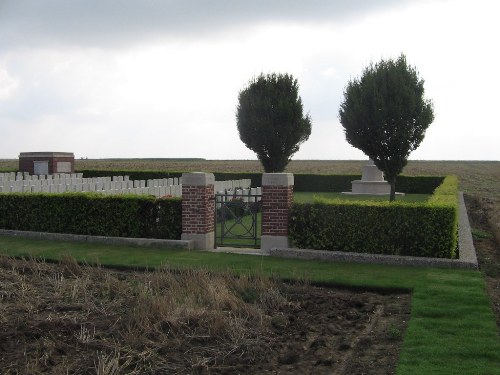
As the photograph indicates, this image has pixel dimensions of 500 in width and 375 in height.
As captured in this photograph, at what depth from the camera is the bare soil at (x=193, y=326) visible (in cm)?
539

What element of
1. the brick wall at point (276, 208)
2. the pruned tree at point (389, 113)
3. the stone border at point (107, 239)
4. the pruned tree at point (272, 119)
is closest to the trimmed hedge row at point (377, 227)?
the brick wall at point (276, 208)

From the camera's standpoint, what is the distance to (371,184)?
97.6 feet

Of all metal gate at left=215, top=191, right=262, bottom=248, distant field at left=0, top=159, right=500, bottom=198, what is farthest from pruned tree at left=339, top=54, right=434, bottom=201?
distant field at left=0, top=159, right=500, bottom=198

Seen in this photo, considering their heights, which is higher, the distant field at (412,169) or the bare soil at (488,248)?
the distant field at (412,169)

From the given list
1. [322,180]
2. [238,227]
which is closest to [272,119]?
[322,180]

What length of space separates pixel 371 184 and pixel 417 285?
2146 centimetres

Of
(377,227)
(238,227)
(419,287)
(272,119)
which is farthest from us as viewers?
(272,119)

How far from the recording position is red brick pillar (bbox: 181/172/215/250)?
11.9 metres

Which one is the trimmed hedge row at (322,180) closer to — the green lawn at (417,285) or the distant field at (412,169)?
the distant field at (412,169)

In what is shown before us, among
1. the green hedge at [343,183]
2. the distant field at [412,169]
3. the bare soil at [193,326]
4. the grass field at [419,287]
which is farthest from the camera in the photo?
the distant field at [412,169]

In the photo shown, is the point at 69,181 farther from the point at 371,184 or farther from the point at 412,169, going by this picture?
the point at 412,169

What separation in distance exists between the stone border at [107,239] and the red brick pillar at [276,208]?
5.68 feet

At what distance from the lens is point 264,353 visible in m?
5.72

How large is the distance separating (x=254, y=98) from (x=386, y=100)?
7.65m
